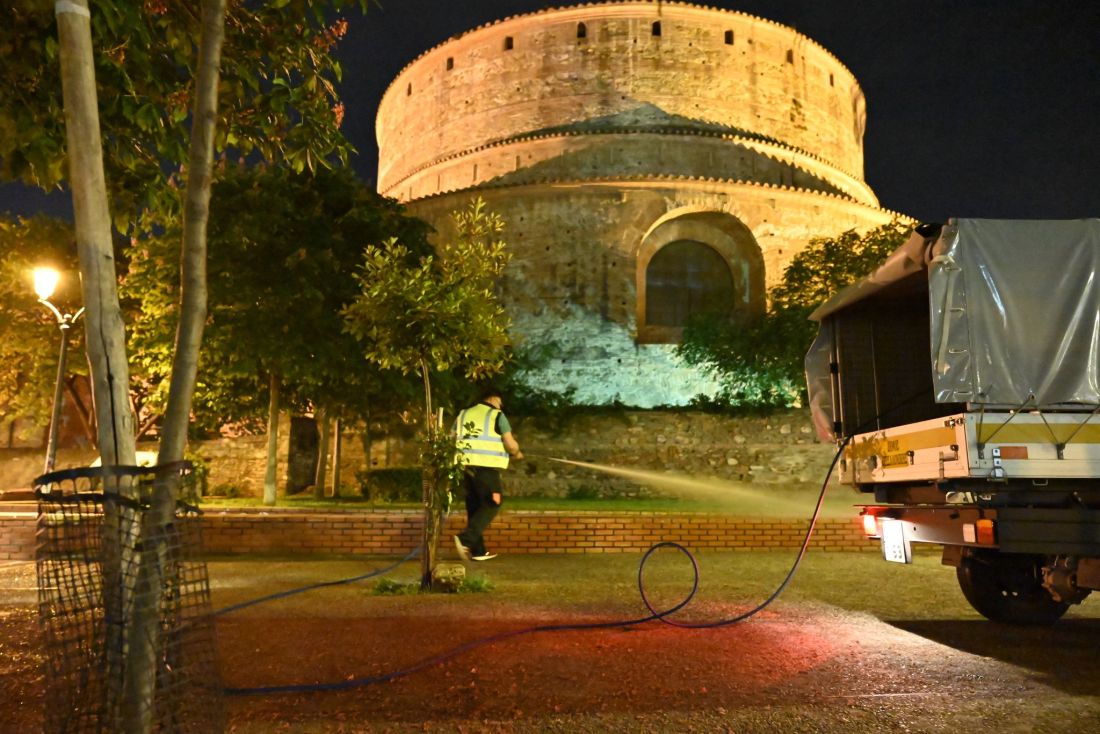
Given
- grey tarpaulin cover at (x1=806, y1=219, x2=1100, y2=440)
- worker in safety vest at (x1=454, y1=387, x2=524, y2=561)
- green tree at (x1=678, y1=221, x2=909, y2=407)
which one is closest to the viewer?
grey tarpaulin cover at (x1=806, y1=219, x2=1100, y2=440)

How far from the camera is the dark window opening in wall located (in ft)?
84.2

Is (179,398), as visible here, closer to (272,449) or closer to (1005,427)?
(1005,427)

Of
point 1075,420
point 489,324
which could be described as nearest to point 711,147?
point 489,324

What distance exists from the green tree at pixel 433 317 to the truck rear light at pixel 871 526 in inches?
140

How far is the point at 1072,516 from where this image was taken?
4566mm

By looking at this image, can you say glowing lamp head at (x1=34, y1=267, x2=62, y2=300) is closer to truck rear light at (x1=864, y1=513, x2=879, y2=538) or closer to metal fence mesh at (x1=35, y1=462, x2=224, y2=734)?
metal fence mesh at (x1=35, y1=462, x2=224, y2=734)

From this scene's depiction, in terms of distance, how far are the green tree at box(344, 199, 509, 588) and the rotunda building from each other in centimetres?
1675

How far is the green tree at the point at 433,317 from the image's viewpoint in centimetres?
693

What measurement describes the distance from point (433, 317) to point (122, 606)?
4.51 metres

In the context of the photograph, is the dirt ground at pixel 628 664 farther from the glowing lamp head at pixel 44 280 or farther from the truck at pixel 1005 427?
the glowing lamp head at pixel 44 280

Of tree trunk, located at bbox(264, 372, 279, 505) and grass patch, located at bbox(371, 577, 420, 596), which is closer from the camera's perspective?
grass patch, located at bbox(371, 577, 420, 596)

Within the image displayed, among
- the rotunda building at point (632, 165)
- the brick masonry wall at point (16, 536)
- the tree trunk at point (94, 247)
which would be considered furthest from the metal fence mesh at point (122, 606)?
the rotunda building at point (632, 165)

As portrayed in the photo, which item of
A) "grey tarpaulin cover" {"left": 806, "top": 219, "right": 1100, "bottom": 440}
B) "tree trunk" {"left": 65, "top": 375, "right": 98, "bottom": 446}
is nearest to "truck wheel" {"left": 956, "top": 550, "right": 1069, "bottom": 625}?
"grey tarpaulin cover" {"left": 806, "top": 219, "right": 1100, "bottom": 440}

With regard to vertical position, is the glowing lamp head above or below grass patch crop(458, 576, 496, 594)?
above
